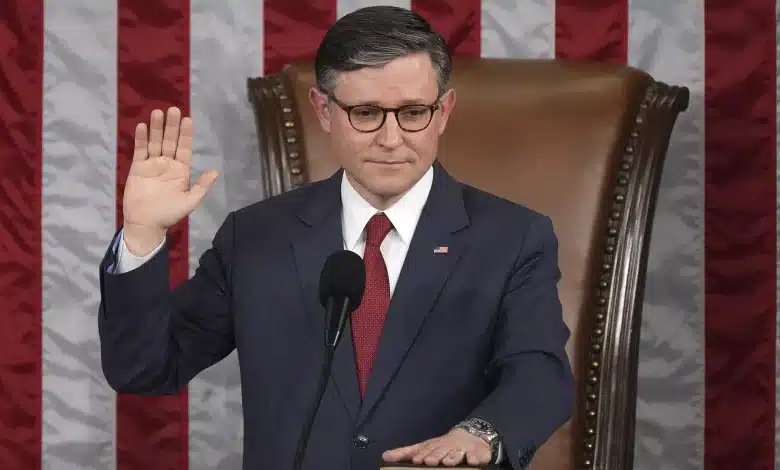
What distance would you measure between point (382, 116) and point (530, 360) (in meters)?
0.35

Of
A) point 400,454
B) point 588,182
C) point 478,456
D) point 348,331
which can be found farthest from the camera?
point 588,182

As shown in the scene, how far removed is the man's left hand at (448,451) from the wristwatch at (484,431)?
0.02 m

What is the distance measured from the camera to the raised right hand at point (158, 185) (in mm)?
1448

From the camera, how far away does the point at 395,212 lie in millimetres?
1618

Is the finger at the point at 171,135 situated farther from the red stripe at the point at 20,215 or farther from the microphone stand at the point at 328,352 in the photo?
the red stripe at the point at 20,215

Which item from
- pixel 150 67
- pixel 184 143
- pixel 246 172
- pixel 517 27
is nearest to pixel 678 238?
pixel 517 27

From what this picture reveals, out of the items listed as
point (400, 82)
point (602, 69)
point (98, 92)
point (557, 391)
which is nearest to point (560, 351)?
point (557, 391)

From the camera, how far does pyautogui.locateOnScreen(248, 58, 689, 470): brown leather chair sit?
205cm

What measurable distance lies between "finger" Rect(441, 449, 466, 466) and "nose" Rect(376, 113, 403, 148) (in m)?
0.43

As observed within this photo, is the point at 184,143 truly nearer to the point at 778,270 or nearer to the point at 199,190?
the point at 199,190

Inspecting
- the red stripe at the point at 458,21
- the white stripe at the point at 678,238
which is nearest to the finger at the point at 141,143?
the red stripe at the point at 458,21

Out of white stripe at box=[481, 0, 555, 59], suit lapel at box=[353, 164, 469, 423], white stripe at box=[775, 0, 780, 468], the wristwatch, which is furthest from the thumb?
white stripe at box=[775, 0, 780, 468]

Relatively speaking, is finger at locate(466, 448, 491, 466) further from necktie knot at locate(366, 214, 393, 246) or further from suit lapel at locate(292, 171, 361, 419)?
necktie knot at locate(366, 214, 393, 246)

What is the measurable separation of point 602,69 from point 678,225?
348 mm
